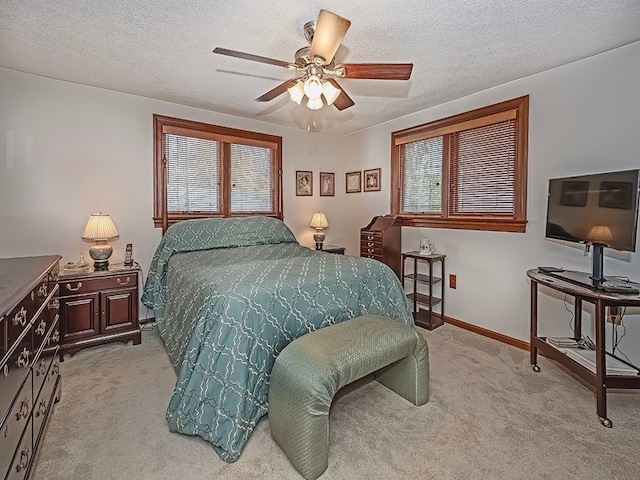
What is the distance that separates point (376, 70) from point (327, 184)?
3070mm

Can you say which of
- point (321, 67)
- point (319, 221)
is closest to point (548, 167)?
point (321, 67)

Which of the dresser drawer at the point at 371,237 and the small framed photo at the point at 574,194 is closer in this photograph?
the small framed photo at the point at 574,194

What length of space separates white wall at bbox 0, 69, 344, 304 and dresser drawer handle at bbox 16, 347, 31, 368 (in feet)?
6.78

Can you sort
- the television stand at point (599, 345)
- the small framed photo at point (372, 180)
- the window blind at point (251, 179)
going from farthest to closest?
the small framed photo at point (372, 180) < the window blind at point (251, 179) < the television stand at point (599, 345)

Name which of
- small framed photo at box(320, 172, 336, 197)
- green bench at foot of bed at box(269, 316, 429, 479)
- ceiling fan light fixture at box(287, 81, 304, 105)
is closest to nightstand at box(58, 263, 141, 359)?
green bench at foot of bed at box(269, 316, 429, 479)

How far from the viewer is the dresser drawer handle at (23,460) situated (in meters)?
1.33

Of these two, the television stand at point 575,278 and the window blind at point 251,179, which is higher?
the window blind at point 251,179

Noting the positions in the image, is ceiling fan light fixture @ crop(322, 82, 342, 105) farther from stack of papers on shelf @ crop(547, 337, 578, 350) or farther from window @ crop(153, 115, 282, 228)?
stack of papers on shelf @ crop(547, 337, 578, 350)

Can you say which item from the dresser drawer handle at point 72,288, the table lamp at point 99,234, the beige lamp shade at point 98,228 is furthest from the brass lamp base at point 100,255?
the dresser drawer handle at point 72,288

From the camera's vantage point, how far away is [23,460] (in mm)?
1387

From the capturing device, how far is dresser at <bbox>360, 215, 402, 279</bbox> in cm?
404

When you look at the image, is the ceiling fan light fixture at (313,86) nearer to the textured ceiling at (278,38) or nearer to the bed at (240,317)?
the textured ceiling at (278,38)

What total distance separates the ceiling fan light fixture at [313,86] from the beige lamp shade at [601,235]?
206 cm

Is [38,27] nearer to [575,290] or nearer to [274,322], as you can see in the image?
[274,322]
